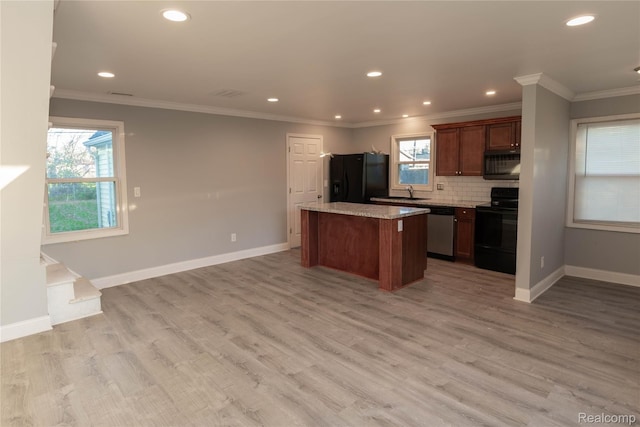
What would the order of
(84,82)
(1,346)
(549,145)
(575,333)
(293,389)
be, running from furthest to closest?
(549,145) < (84,82) < (575,333) < (1,346) < (293,389)

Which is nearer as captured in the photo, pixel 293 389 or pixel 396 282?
pixel 293 389

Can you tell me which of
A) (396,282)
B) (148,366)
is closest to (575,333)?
(396,282)

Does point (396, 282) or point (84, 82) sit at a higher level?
point (84, 82)

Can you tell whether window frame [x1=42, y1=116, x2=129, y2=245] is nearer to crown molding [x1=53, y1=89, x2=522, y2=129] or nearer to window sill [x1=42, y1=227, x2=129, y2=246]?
window sill [x1=42, y1=227, x2=129, y2=246]

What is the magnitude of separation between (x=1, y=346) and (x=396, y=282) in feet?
12.5

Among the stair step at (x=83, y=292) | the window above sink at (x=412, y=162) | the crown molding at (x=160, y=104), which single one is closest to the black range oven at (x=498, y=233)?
the window above sink at (x=412, y=162)

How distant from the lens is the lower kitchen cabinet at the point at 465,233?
18.5 feet

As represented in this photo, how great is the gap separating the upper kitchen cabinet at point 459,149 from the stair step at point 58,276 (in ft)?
17.5

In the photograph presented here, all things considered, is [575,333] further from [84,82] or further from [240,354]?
[84,82]

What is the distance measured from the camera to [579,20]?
2439 mm

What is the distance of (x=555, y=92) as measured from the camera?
4.29m

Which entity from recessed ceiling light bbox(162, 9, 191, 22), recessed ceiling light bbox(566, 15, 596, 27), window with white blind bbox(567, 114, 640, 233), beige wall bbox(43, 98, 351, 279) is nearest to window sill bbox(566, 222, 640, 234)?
window with white blind bbox(567, 114, 640, 233)

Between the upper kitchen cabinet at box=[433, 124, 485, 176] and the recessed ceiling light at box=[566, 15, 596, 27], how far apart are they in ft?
10.7

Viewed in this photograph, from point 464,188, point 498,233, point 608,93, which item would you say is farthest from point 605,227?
point 464,188
